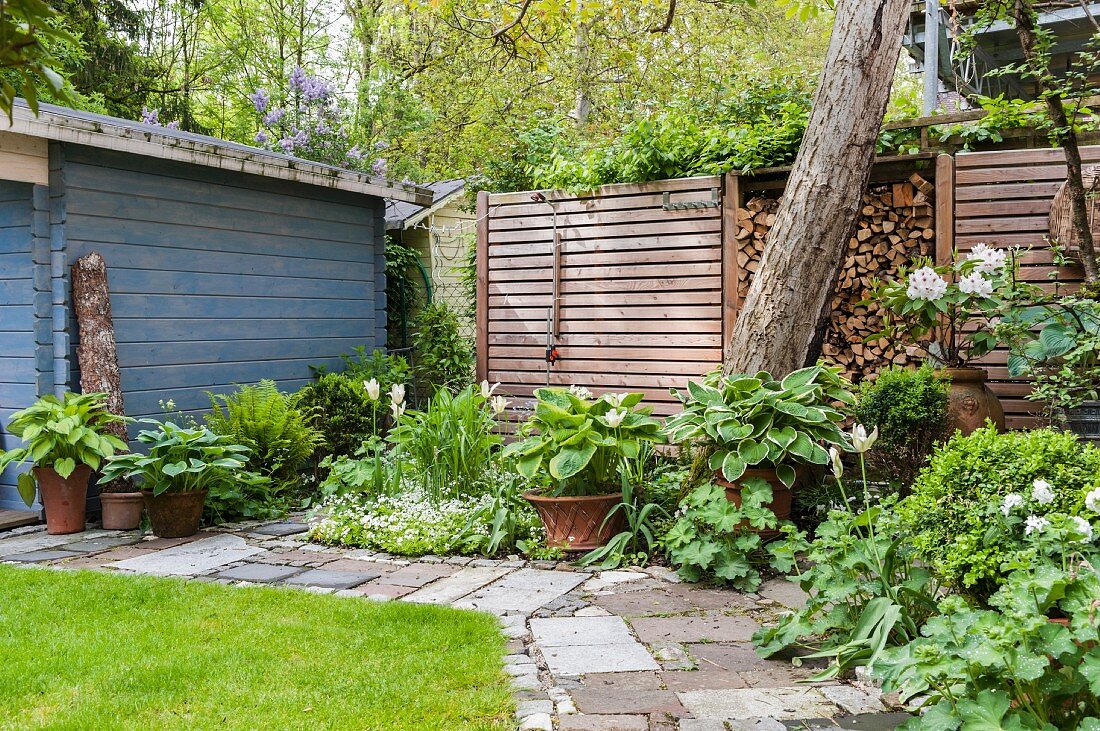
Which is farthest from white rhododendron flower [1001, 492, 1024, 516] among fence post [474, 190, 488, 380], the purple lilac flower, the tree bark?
the purple lilac flower

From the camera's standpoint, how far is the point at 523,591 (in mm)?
3949

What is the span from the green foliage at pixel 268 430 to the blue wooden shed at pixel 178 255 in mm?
562

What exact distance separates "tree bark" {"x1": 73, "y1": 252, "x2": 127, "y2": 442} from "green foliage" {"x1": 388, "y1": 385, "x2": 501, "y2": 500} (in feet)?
Answer: 6.07

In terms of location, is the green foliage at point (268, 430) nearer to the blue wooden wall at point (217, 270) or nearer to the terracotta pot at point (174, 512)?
the blue wooden wall at point (217, 270)

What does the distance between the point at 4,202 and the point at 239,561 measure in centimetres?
306

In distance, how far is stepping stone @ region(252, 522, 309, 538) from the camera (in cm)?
529

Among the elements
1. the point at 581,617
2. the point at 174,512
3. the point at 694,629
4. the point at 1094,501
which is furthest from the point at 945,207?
the point at 174,512

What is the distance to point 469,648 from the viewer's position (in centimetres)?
311

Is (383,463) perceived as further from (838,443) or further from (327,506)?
(838,443)

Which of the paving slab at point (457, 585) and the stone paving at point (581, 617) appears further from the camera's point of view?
the paving slab at point (457, 585)

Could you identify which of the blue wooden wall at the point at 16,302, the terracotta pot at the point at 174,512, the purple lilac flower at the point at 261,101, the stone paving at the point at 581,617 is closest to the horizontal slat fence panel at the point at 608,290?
the terracotta pot at the point at 174,512

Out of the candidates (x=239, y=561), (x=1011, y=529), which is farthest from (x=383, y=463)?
(x=1011, y=529)

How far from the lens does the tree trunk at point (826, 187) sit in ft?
15.6

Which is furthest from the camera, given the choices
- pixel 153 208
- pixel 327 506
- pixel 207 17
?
pixel 207 17
